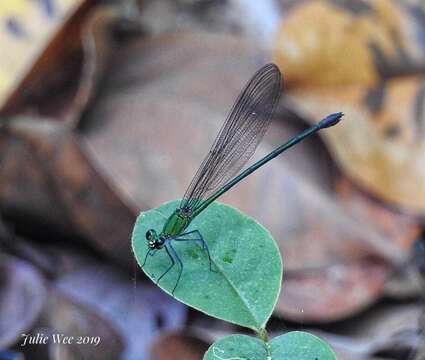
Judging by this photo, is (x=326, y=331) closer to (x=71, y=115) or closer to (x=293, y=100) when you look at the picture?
(x=293, y=100)

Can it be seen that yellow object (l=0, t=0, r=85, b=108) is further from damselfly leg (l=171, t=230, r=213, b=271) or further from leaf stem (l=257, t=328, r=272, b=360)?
leaf stem (l=257, t=328, r=272, b=360)

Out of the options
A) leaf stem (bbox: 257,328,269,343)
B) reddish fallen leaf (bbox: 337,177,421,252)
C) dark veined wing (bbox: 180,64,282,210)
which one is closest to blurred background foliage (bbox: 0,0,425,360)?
reddish fallen leaf (bbox: 337,177,421,252)

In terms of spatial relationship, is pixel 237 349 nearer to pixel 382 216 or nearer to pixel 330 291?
pixel 330 291

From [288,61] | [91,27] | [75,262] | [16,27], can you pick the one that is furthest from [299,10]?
[75,262]

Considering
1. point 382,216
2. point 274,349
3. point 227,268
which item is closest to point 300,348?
point 274,349

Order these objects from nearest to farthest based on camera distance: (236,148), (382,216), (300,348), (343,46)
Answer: (300,348), (236,148), (382,216), (343,46)

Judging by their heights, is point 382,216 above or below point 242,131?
below
